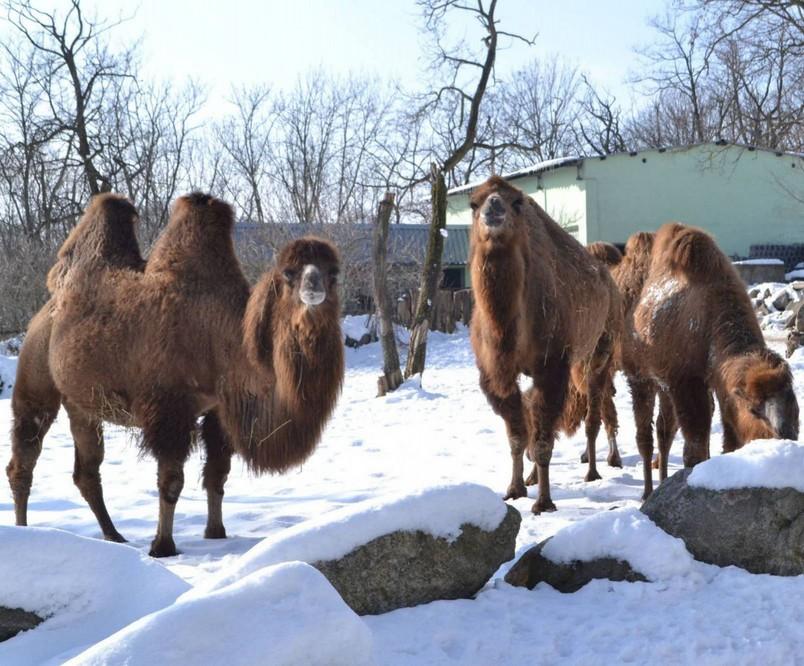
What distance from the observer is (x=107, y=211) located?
617 cm

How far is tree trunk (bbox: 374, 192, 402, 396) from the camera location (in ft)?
43.8

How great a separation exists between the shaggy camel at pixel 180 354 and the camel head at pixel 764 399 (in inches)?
95.1

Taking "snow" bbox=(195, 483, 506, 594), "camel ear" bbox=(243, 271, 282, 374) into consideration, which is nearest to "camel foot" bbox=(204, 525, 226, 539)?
"camel ear" bbox=(243, 271, 282, 374)

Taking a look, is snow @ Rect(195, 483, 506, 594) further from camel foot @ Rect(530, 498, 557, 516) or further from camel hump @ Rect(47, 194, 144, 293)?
camel hump @ Rect(47, 194, 144, 293)

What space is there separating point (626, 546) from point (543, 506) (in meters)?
1.85

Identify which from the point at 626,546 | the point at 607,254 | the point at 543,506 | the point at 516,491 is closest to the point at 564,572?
the point at 626,546

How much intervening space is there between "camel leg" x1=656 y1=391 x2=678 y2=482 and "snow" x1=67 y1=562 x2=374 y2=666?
419cm

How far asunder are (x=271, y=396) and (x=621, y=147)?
44.4m

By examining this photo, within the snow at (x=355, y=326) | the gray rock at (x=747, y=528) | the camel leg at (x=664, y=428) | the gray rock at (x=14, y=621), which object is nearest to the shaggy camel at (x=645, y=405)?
the camel leg at (x=664, y=428)

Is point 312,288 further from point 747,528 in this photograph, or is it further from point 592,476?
point 592,476

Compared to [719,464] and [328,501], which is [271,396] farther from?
[719,464]

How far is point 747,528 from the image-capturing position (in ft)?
13.8

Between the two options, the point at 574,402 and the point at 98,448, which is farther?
the point at 574,402

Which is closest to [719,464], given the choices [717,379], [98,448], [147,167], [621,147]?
[717,379]
